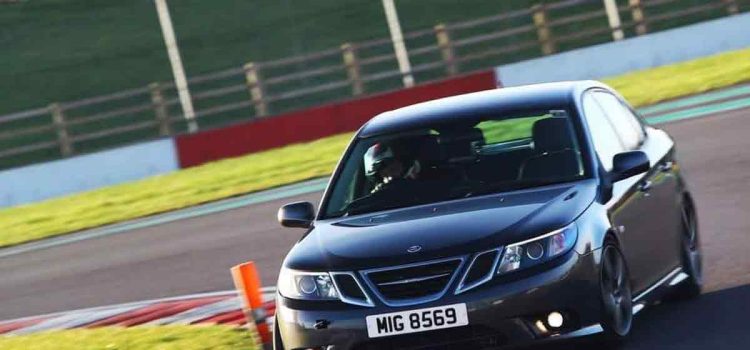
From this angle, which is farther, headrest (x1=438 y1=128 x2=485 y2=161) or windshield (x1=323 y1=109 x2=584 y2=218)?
headrest (x1=438 y1=128 x2=485 y2=161)

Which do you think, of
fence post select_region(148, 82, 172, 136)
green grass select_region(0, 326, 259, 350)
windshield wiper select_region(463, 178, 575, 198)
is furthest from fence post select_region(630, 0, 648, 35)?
windshield wiper select_region(463, 178, 575, 198)

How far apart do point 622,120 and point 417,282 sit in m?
2.59

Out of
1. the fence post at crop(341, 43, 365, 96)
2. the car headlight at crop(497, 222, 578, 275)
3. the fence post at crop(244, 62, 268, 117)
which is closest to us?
the car headlight at crop(497, 222, 578, 275)

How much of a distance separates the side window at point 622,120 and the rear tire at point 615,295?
4.43 feet

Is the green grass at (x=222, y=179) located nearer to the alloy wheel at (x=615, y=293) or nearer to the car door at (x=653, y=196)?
the car door at (x=653, y=196)

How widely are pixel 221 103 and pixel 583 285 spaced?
5010 cm

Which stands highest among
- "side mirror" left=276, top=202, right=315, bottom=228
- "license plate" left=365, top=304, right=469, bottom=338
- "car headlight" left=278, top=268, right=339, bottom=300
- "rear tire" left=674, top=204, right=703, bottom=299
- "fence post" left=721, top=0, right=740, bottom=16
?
"side mirror" left=276, top=202, right=315, bottom=228

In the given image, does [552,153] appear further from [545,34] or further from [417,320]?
[545,34]

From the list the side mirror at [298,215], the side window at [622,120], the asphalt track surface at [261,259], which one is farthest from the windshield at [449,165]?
the asphalt track surface at [261,259]

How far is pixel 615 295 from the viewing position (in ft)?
28.4

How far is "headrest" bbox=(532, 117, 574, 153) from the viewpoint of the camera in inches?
370

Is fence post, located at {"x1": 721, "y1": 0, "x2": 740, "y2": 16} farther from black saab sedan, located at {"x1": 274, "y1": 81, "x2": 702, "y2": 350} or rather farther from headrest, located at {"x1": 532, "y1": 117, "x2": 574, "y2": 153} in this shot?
headrest, located at {"x1": 532, "y1": 117, "x2": 574, "y2": 153}

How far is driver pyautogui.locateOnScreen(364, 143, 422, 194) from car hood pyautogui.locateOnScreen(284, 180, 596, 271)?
364 millimetres

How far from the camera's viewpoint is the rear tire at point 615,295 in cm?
838
